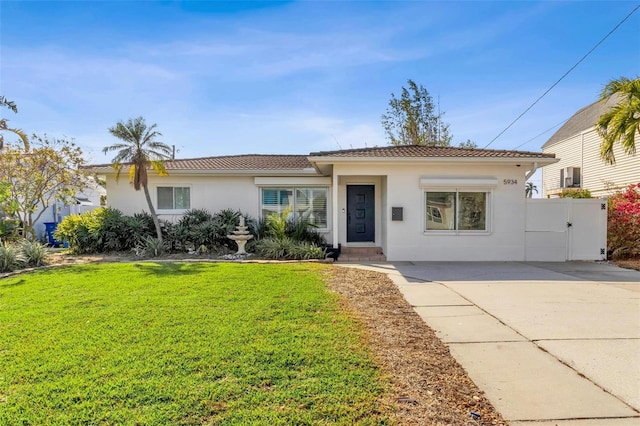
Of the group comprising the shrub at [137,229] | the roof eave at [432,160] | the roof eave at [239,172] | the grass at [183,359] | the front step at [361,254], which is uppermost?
the roof eave at [432,160]

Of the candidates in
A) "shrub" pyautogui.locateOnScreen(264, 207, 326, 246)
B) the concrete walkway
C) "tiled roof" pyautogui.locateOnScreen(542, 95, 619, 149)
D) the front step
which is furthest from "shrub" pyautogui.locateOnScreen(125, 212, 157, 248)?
"tiled roof" pyautogui.locateOnScreen(542, 95, 619, 149)

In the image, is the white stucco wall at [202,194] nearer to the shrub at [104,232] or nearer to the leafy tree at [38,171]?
the shrub at [104,232]

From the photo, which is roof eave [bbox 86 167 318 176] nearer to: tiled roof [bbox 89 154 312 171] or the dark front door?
tiled roof [bbox 89 154 312 171]

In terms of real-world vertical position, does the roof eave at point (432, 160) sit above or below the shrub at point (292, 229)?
above

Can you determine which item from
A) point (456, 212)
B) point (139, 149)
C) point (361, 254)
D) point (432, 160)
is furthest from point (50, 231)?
point (456, 212)

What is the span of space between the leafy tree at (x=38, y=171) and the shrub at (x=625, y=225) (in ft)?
63.8

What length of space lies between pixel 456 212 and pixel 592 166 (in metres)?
13.9

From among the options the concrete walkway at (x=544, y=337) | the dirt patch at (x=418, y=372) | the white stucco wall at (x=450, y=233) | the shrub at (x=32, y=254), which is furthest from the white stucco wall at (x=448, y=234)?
the shrub at (x=32, y=254)

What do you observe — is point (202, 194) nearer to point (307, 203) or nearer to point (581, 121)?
point (307, 203)

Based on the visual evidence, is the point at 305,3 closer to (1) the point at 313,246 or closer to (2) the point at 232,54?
(2) the point at 232,54

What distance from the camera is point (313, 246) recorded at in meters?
11.1

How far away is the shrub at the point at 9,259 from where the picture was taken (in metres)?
8.98

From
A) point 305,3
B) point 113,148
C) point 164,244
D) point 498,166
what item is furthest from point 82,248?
point 498,166

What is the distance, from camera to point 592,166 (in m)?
19.3
